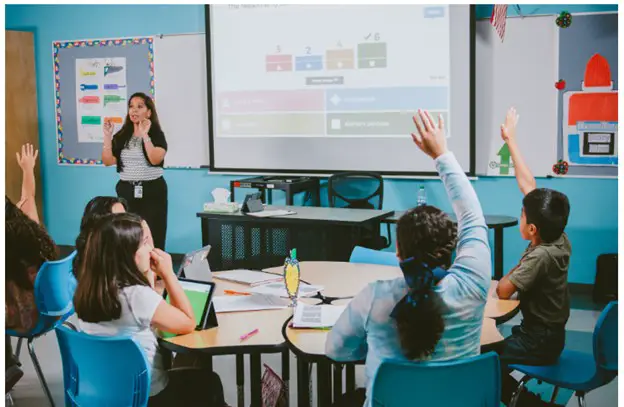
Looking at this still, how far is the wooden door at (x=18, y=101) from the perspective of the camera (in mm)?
6328

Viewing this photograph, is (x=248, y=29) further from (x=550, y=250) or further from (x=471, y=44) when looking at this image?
(x=550, y=250)

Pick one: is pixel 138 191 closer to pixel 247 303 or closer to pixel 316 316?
pixel 247 303

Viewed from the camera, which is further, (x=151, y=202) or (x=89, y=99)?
(x=89, y=99)

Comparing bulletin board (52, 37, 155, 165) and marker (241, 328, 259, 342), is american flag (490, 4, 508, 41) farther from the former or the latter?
marker (241, 328, 259, 342)

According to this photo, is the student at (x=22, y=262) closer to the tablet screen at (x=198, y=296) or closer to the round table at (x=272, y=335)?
the round table at (x=272, y=335)

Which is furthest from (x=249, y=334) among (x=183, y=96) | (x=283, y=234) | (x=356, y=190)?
(x=183, y=96)

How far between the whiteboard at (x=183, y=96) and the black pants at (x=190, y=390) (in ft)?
12.5

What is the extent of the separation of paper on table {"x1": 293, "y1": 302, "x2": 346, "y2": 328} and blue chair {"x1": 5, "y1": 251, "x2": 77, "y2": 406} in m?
1.16

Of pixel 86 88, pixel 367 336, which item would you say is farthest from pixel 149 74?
pixel 367 336

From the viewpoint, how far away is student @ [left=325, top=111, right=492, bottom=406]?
173cm

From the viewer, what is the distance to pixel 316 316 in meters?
2.34

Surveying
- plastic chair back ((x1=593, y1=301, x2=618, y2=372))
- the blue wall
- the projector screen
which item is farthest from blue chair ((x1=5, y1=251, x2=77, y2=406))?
the blue wall

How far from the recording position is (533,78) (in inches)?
198

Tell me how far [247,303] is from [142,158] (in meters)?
2.70
